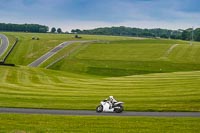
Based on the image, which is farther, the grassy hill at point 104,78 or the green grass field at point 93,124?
the grassy hill at point 104,78

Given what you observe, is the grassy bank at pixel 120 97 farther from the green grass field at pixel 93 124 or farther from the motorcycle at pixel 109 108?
the green grass field at pixel 93 124

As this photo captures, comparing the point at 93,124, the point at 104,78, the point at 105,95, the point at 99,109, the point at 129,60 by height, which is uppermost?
the point at 93,124

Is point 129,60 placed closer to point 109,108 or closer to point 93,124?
point 109,108

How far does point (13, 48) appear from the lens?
12188 centimetres

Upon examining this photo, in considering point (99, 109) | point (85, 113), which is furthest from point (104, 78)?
point (85, 113)

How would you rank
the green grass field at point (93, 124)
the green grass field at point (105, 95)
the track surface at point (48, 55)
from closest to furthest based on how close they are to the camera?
1. the green grass field at point (93, 124)
2. the green grass field at point (105, 95)
3. the track surface at point (48, 55)

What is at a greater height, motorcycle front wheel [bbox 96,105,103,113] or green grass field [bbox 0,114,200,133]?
green grass field [bbox 0,114,200,133]

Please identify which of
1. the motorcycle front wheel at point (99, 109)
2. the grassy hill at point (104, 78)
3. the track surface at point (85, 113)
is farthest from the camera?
the grassy hill at point (104, 78)

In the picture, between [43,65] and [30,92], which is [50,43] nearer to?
[43,65]

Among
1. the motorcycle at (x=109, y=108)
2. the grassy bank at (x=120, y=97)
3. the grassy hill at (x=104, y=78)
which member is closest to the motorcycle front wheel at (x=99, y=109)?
the motorcycle at (x=109, y=108)

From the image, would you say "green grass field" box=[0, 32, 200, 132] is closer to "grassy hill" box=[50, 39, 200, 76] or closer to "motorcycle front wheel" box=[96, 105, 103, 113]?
"grassy hill" box=[50, 39, 200, 76]

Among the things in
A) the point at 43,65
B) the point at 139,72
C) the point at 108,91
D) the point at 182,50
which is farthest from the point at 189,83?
the point at 182,50

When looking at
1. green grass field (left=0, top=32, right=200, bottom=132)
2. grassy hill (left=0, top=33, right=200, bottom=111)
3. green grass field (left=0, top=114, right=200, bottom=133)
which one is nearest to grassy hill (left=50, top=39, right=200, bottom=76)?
grassy hill (left=0, top=33, right=200, bottom=111)

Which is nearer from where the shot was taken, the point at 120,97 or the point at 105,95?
the point at 120,97
